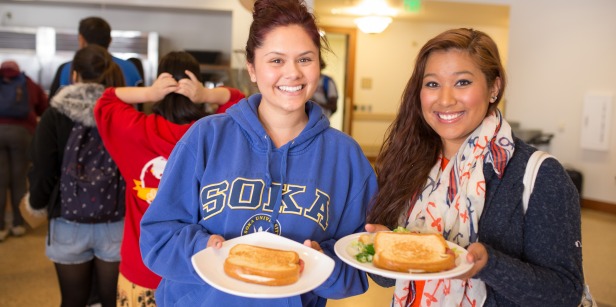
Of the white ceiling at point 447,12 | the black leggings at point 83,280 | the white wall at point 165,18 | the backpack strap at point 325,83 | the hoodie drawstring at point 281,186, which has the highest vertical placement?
the white ceiling at point 447,12

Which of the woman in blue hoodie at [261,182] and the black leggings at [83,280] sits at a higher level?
the woman in blue hoodie at [261,182]

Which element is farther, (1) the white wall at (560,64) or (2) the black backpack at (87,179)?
(1) the white wall at (560,64)

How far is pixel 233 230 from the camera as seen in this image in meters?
1.42

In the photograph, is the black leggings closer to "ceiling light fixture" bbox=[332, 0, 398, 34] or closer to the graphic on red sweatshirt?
the graphic on red sweatshirt

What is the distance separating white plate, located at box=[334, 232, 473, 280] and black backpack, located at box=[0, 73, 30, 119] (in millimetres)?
4325

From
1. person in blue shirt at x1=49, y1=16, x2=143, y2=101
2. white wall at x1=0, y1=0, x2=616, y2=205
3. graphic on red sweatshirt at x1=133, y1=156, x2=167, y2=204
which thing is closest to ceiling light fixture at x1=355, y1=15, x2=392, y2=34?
white wall at x1=0, y1=0, x2=616, y2=205

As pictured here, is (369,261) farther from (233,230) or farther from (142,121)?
(142,121)

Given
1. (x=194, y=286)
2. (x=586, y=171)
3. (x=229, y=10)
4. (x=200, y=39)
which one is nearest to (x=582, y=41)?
(x=586, y=171)

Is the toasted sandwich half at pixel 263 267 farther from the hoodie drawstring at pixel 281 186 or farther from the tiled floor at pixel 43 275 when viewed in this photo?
the tiled floor at pixel 43 275

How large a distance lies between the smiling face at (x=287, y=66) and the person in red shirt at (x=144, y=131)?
776 mm

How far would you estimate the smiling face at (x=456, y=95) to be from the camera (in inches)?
59.9

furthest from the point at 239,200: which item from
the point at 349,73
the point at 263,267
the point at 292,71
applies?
the point at 349,73

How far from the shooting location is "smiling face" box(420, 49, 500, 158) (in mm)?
1521

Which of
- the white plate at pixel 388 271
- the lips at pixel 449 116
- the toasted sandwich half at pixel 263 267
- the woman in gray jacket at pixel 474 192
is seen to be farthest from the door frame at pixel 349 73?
the toasted sandwich half at pixel 263 267
